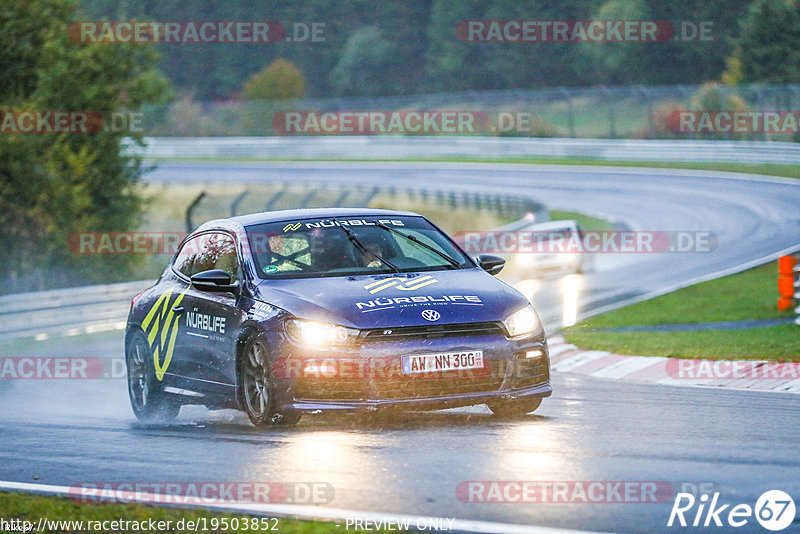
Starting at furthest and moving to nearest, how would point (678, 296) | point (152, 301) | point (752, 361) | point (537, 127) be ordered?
1. point (537, 127)
2. point (678, 296)
3. point (752, 361)
4. point (152, 301)

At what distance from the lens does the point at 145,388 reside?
10.3 meters

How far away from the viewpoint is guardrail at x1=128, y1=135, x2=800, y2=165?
4531 cm

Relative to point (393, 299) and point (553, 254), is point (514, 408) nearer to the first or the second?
point (393, 299)

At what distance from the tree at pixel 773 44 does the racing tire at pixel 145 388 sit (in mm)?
58270

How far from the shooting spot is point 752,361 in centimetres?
1198

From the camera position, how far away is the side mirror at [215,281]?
29.4 feet

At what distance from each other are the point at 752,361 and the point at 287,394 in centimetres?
551

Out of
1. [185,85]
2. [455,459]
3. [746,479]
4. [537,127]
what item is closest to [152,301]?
[455,459]

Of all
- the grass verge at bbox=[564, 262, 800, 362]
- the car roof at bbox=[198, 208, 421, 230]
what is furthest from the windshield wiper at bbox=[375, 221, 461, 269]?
the grass verge at bbox=[564, 262, 800, 362]

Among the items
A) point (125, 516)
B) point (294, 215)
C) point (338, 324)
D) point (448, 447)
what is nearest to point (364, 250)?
point (294, 215)

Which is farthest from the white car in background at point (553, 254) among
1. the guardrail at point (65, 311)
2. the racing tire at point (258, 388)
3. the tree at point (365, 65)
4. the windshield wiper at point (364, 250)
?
the tree at point (365, 65)

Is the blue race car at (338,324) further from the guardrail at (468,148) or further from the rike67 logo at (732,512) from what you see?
the guardrail at (468,148)

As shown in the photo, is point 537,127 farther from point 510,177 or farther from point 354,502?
point 354,502

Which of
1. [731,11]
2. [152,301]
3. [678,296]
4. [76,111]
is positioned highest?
[731,11]
